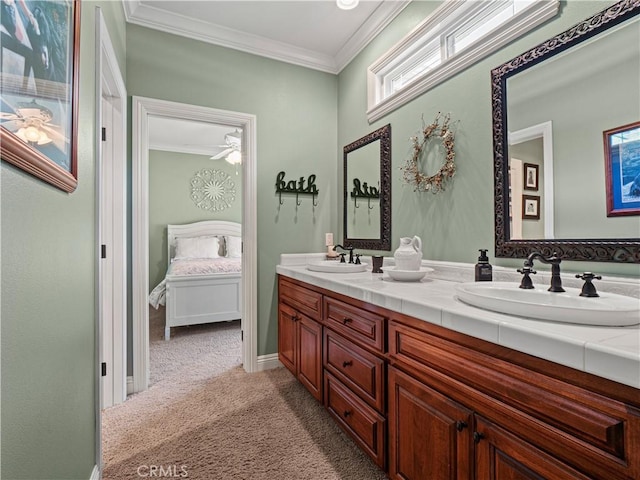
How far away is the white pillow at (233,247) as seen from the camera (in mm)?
5828

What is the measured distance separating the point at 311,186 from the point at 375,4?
1.53 metres

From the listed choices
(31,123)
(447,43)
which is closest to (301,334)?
(31,123)

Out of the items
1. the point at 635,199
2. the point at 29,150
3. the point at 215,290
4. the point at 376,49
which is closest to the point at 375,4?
the point at 376,49

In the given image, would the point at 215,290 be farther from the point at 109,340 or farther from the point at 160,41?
the point at 160,41

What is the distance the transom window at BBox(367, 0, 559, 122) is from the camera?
61.2 inches

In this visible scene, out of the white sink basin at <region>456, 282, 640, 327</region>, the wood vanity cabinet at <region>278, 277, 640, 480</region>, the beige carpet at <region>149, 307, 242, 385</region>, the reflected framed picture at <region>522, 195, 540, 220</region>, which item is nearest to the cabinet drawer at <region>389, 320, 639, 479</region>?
the wood vanity cabinet at <region>278, 277, 640, 480</region>

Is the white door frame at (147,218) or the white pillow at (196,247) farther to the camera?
the white pillow at (196,247)

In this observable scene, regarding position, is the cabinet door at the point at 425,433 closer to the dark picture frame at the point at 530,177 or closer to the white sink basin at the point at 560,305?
the white sink basin at the point at 560,305

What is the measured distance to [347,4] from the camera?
91.0 inches

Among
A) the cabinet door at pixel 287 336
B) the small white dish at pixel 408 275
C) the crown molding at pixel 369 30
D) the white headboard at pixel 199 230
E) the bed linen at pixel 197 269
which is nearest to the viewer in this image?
the small white dish at pixel 408 275

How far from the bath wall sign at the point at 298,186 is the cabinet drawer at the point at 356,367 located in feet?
4.86

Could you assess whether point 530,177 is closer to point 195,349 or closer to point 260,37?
point 260,37

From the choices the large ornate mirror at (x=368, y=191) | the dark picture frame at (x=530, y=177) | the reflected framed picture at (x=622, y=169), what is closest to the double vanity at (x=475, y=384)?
the reflected framed picture at (x=622, y=169)

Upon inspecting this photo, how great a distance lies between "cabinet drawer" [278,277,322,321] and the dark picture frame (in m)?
1.27
